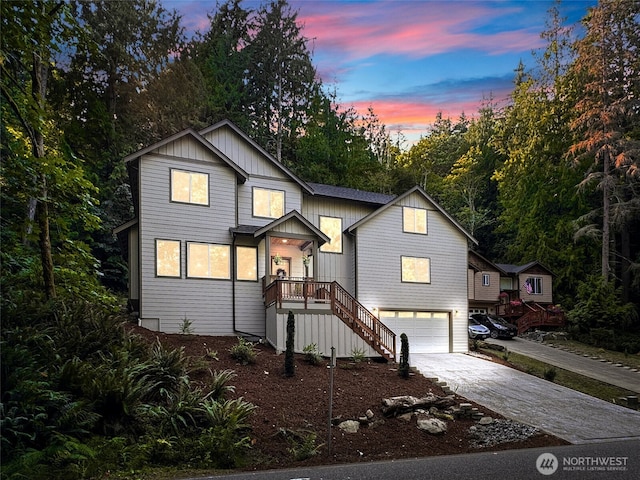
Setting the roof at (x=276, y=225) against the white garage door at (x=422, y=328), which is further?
the white garage door at (x=422, y=328)

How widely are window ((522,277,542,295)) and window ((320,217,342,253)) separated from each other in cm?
1916

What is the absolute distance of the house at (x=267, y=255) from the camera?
53.0 feet

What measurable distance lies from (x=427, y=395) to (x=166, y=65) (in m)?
28.0

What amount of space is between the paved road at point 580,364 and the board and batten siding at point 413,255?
378 centimetres

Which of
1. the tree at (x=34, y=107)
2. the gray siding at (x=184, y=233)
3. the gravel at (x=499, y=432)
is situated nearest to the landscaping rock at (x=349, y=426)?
the gravel at (x=499, y=432)

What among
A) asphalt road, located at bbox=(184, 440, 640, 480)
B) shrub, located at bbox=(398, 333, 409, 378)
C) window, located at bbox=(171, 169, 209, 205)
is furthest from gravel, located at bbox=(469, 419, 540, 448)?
window, located at bbox=(171, 169, 209, 205)

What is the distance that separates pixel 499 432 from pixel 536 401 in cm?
377

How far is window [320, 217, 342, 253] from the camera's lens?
66.8 ft

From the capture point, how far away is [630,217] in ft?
94.2

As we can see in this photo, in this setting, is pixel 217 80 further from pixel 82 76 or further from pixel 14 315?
pixel 14 315

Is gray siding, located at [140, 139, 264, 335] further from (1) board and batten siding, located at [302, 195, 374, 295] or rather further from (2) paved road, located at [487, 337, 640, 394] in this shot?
(2) paved road, located at [487, 337, 640, 394]

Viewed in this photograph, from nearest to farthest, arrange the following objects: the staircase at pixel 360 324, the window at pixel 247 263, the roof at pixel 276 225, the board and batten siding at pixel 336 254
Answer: the staircase at pixel 360 324, the roof at pixel 276 225, the window at pixel 247 263, the board and batten siding at pixel 336 254

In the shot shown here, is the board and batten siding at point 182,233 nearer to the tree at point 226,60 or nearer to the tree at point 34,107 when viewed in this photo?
the tree at point 34,107

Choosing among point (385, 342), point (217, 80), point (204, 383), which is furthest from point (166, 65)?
point (204, 383)
